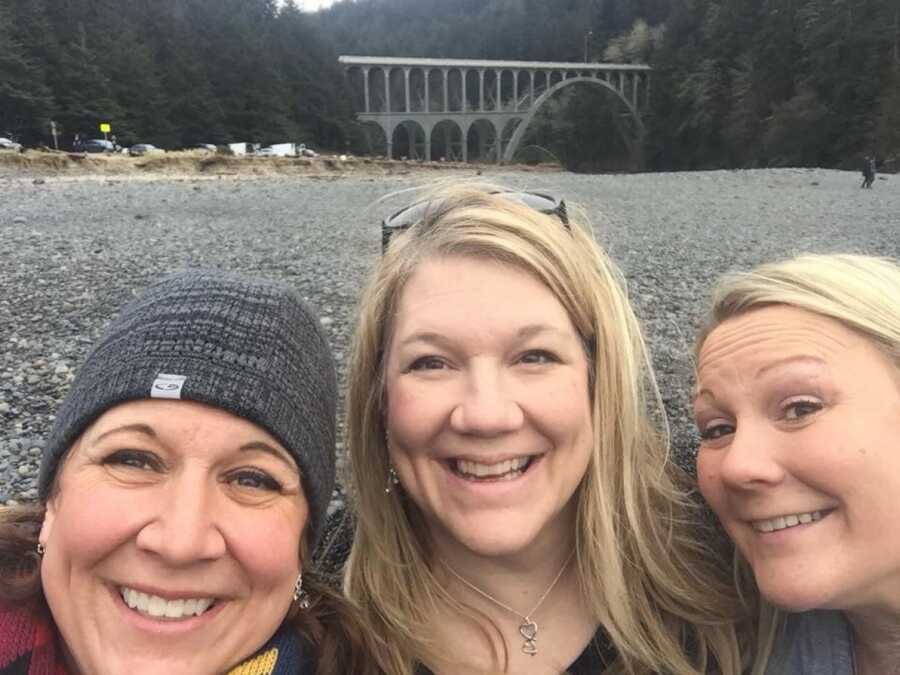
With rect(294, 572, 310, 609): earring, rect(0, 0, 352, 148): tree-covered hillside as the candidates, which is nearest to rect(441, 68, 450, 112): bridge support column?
rect(0, 0, 352, 148): tree-covered hillside

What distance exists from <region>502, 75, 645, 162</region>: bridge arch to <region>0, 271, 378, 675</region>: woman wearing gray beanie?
7394 cm

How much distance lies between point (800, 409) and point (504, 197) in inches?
38.7

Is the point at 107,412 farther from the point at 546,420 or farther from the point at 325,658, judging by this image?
the point at 546,420

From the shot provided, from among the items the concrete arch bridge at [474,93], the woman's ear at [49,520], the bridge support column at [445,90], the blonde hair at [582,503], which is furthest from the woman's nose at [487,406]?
the bridge support column at [445,90]

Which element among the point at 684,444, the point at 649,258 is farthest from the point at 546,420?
the point at 649,258

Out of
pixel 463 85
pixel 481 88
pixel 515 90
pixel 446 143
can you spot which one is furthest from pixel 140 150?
pixel 446 143

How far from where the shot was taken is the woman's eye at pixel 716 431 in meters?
1.92

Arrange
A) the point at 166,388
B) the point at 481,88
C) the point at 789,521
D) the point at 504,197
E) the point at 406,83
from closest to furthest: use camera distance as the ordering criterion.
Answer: the point at 166,388, the point at 789,521, the point at 504,197, the point at 406,83, the point at 481,88

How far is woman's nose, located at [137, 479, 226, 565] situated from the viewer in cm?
146

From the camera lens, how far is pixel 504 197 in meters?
2.24

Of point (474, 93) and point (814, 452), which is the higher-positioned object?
point (474, 93)

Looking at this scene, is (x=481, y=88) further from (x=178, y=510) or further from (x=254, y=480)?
(x=178, y=510)

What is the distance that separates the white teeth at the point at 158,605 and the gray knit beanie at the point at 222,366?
343 millimetres

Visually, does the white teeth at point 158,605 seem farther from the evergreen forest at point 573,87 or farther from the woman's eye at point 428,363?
the evergreen forest at point 573,87
